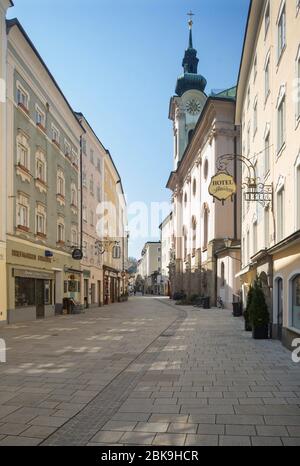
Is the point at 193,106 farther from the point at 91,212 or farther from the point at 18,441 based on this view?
the point at 18,441

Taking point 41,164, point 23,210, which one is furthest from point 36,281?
point 41,164

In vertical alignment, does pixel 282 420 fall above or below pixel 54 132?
below

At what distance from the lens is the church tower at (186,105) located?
215ft

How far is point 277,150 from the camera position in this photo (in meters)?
15.9

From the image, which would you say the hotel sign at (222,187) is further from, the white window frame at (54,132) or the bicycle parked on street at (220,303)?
the bicycle parked on street at (220,303)

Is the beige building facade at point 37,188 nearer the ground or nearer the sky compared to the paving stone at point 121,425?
nearer the sky

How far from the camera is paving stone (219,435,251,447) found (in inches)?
215

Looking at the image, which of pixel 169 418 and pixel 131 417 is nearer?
pixel 169 418

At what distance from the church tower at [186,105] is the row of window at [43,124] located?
31.8 m

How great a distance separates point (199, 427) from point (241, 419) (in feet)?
2.31

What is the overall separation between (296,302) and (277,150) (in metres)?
5.56

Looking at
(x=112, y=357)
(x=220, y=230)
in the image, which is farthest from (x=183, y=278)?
(x=112, y=357)

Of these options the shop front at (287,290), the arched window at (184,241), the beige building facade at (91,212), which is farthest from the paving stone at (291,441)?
the arched window at (184,241)

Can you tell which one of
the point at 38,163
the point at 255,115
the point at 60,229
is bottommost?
the point at 60,229
